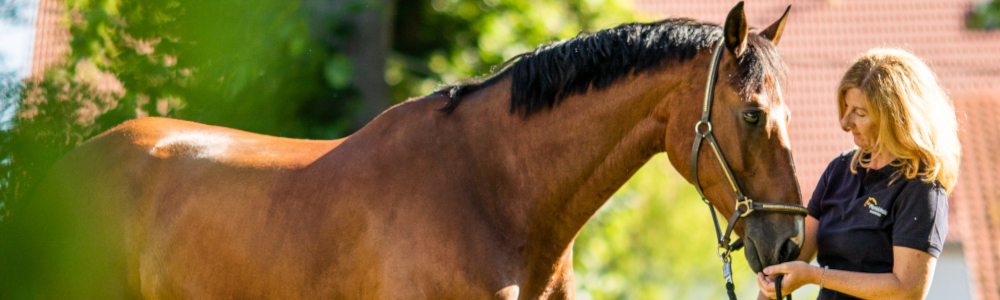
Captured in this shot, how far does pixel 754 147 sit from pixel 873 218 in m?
0.47

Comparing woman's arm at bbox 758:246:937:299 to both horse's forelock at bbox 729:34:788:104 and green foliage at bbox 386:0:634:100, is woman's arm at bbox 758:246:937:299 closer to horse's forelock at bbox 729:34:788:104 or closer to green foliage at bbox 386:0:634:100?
horse's forelock at bbox 729:34:788:104

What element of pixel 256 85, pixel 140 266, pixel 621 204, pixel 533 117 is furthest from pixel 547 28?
pixel 140 266

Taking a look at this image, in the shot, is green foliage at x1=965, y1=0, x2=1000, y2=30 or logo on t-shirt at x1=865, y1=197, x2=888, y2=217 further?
green foliage at x1=965, y1=0, x2=1000, y2=30

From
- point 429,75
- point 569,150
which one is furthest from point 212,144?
point 429,75

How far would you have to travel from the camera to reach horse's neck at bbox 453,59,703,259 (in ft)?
7.89

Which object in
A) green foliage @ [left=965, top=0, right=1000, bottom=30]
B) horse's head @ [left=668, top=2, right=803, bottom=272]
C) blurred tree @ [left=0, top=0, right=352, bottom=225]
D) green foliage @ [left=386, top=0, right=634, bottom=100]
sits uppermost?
green foliage @ [left=965, top=0, right=1000, bottom=30]

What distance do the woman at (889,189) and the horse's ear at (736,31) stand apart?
0.43 meters

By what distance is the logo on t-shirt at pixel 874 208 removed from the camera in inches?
88.7

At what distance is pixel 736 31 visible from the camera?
2.26 metres

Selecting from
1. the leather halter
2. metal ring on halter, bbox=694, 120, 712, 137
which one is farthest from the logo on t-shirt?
metal ring on halter, bbox=694, 120, 712, 137

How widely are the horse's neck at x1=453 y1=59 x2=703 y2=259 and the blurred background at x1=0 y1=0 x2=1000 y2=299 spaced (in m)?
0.49

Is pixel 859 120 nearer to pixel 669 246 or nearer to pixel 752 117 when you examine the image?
pixel 752 117

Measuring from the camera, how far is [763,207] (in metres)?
2.21

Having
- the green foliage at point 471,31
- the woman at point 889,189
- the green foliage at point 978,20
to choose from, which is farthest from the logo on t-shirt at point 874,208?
the green foliage at point 978,20
